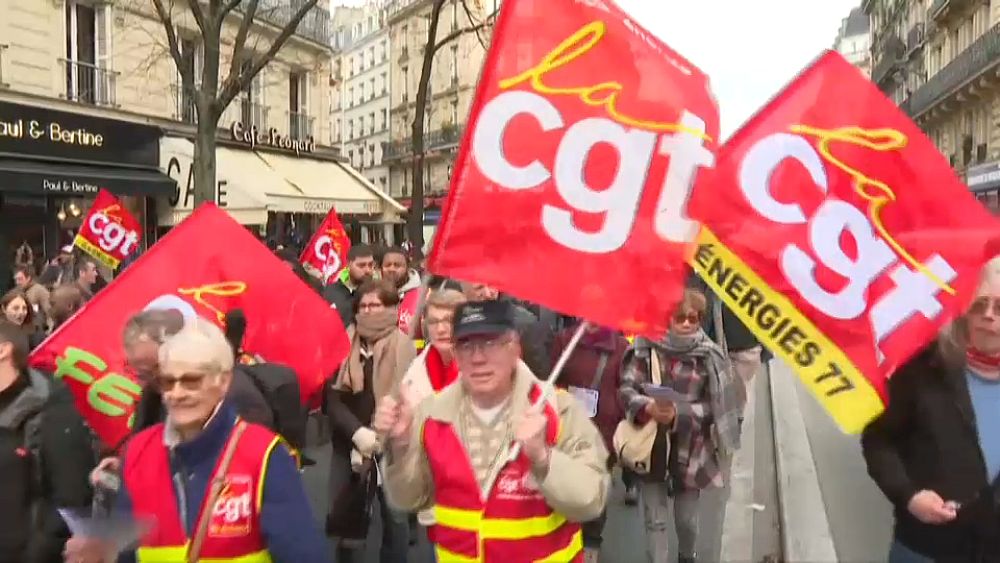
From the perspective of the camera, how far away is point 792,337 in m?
2.99

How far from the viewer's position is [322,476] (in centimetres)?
737

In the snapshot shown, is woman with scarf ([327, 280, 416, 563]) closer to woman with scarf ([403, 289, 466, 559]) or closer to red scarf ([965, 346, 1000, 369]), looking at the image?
woman with scarf ([403, 289, 466, 559])

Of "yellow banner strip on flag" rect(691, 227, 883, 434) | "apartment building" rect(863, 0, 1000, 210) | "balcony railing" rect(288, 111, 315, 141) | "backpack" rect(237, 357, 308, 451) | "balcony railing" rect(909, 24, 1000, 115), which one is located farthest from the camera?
"apartment building" rect(863, 0, 1000, 210)

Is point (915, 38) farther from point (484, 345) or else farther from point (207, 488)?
point (207, 488)

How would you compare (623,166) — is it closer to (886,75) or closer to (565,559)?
(565,559)

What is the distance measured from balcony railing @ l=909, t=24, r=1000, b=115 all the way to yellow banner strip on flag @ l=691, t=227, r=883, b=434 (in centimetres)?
3264

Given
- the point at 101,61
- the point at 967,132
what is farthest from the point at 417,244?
the point at 967,132

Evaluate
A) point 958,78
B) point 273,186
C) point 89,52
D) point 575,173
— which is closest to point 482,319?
point 575,173

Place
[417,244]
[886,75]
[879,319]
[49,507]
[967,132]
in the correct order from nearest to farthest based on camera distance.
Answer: [879,319] < [49,507] < [417,244] < [967,132] < [886,75]

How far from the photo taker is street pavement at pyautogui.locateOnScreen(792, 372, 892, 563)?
15.0 ft

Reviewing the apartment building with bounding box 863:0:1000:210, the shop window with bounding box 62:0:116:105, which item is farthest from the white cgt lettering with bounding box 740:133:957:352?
the apartment building with bounding box 863:0:1000:210

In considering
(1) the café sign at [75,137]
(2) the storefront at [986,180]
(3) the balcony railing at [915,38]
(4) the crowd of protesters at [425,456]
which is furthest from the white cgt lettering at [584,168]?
(3) the balcony railing at [915,38]

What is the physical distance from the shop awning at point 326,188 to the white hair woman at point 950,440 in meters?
18.2

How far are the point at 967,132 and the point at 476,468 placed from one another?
135ft
